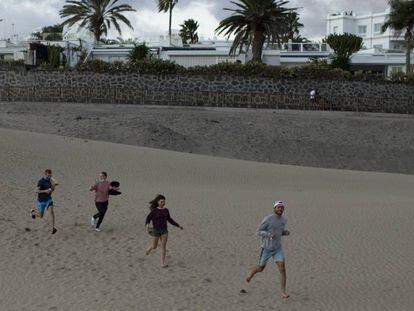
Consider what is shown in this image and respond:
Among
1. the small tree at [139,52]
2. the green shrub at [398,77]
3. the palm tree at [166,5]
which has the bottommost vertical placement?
the green shrub at [398,77]

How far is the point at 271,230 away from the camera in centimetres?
854

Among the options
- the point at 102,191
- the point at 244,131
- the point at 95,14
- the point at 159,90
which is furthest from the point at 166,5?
the point at 102,191

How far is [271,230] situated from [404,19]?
154 ft

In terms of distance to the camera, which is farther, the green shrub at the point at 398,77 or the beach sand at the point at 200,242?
the green shrub at the point at 398,77

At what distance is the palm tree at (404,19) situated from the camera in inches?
1989

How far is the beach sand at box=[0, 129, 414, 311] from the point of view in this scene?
9.08m

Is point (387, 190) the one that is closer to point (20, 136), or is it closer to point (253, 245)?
point (253, 245)

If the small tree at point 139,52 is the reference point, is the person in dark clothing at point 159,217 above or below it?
below

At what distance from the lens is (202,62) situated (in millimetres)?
50312

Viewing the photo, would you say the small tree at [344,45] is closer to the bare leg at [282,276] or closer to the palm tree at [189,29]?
the palm tree at [189,29]

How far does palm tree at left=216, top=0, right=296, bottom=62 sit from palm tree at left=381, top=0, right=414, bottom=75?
14.9 m

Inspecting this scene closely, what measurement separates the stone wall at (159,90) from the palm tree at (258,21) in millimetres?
3600

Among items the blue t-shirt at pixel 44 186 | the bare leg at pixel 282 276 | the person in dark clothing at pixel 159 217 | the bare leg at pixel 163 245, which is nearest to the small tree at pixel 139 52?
the blue t-shirt at pixel 44 186

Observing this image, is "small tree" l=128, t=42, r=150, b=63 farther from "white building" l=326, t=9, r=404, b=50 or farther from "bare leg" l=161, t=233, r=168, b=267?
"white building" l=326, t=9, r=404, b=50
